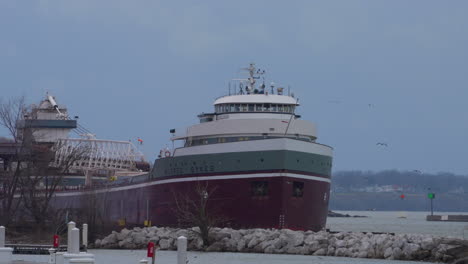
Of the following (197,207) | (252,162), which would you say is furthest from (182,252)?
(197,207)

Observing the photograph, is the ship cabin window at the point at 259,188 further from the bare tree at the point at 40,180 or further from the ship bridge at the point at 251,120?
the bare tree at the point at 40,180

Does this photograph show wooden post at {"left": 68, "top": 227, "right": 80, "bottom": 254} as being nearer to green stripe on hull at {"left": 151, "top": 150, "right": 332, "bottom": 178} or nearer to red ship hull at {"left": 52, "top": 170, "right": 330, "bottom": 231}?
red ship hull at {"left": 52, "top": 170, "right": 330, "bottom": 231}

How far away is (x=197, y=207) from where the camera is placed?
45.4 meters

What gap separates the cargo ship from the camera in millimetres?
44688

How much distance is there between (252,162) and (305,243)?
604cm

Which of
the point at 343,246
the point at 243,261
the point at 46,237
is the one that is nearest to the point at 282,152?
the point at 343,246

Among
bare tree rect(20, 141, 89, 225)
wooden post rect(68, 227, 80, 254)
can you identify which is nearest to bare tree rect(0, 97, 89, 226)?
bare tree rect(20, 141, 89, 225)

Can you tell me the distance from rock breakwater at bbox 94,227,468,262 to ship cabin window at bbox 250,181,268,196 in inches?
97.0

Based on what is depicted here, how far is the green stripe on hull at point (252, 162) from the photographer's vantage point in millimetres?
44562

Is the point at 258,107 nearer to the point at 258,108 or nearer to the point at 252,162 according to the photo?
the point at 258,108

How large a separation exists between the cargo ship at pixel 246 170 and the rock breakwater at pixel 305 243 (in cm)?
222

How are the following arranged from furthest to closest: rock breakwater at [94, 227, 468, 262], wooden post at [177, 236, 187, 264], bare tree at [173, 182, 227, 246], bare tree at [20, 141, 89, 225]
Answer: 1. bare tree at [20, 141, 89, 225]
2. bare tree at [173, 182, 227, 246]
3. rock breakwater at [94, 227, 468, 262]
4. wooden post at [177, 236, 187, 264]

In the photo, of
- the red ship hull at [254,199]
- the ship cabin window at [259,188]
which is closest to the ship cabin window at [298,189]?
the red ship hull at [254,199]

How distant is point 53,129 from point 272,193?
104 feet
